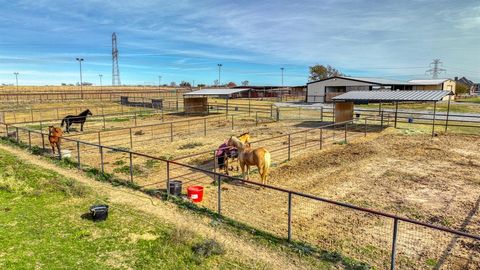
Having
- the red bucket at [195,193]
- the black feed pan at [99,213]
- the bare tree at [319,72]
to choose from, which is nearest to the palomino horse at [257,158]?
the red bucket at [195,193]

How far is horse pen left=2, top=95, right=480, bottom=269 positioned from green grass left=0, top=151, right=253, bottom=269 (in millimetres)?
1604

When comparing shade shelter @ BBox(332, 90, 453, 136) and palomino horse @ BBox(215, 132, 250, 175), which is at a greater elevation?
shade shelter @ BBox(332, 90, 453, 136)

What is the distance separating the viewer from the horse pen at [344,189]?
261 inches

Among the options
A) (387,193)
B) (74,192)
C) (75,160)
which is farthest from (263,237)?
(75,160)

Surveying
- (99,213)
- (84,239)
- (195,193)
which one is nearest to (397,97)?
(195,193)

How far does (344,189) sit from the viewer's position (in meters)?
10.2

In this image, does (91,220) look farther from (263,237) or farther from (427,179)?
(427,179)

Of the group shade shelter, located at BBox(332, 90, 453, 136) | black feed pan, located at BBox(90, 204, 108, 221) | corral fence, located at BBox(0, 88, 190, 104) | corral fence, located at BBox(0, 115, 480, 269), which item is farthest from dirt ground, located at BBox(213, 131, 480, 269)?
corral fence, located at BBox(0, 88, 190, 104)

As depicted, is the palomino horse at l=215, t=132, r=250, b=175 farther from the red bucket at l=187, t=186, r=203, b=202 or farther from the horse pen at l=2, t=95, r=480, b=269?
the red bucket at l=187, t=186, r=203, b=202

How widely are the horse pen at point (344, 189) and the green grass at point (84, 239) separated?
1604mm

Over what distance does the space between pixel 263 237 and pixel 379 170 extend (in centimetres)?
706

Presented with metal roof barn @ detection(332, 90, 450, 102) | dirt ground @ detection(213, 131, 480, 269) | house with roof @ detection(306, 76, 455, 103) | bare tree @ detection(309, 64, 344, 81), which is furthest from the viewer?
bare tree @ detection(309, 64, 344, 81)

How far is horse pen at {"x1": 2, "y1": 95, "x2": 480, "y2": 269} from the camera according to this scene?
6633 mm

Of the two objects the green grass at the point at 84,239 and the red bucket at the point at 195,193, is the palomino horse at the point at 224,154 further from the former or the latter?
the green grass at the point at 84,239
